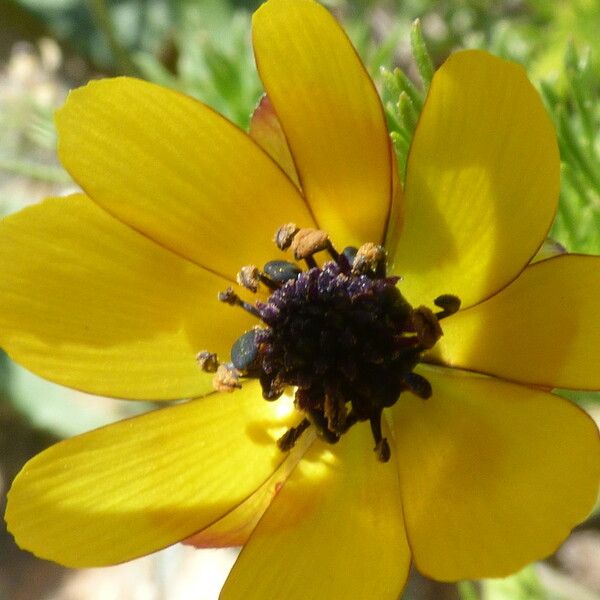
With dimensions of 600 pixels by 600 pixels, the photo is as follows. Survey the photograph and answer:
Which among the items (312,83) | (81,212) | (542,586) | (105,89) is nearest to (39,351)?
(81,212)

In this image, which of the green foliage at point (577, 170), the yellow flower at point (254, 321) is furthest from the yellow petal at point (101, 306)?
the green foliage at point (577, 170)

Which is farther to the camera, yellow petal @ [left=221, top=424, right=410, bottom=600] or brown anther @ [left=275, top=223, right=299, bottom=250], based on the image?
brown anther @ [left=275, top=223, right=299, bottom=250]

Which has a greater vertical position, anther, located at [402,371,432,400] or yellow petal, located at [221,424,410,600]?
anther, located at [402,371,432,400]

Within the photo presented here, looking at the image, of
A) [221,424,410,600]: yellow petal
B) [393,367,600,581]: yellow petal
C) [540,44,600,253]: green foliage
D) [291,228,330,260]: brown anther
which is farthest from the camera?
[540,44,600,253]: green foliage

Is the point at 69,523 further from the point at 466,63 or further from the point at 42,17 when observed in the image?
the point at 42,17

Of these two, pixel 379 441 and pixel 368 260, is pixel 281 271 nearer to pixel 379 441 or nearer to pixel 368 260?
pixel 368 260

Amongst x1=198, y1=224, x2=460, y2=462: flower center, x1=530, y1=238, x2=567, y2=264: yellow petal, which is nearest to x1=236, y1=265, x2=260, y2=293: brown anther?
x1=198, y1=224, x2=460, y2=462: flower center

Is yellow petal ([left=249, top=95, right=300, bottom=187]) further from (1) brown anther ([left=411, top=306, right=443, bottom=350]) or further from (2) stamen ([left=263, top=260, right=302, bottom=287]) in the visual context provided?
(1) brown anther ([left=411, top=306, right=443, bottom=350])

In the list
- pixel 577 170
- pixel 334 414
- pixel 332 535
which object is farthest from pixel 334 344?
pixel 577 170
